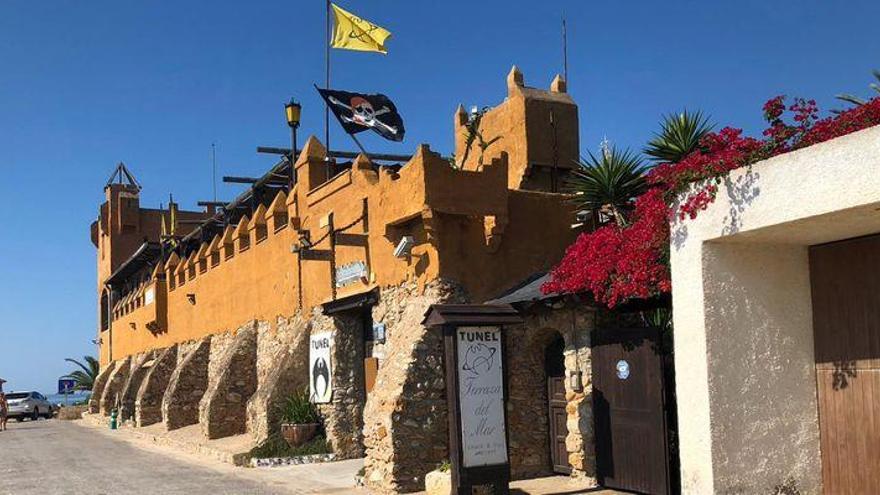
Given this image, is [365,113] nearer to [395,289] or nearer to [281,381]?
[395,289]

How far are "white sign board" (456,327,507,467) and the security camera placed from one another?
327 centimetres

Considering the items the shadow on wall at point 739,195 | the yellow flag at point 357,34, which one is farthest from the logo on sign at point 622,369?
the yellow flag at point 357,34

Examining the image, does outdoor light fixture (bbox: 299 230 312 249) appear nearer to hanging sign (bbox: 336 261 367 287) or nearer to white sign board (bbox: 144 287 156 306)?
hanging sign (bbox: 336 261 367 287)

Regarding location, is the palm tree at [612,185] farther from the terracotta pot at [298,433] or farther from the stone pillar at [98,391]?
the stone pillar at [98,391]

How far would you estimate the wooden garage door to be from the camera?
8648 millimetres

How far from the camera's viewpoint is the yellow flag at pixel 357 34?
2059 cm

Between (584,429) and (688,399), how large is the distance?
3.09 metres

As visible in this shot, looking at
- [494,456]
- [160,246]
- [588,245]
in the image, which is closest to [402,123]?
[588,245]

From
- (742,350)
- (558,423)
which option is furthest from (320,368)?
(742,350)

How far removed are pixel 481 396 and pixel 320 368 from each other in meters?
7.88

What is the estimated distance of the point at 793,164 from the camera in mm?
8305

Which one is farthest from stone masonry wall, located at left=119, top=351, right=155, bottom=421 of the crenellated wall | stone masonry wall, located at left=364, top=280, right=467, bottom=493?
stone masonry wall, located at left=364, top=280, right=467, bottom=493

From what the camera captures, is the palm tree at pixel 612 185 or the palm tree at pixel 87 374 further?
the palm tree at pixel 87 374

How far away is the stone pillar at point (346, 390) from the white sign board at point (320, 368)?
0.16 metres
